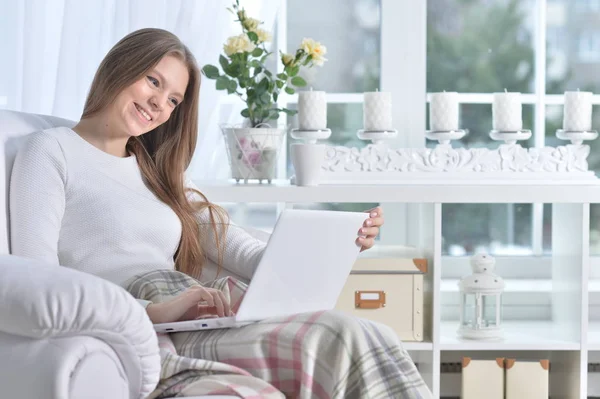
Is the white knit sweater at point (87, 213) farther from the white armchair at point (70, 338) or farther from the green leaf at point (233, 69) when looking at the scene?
the green leaf at point (233, 69)

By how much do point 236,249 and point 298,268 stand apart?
21.6 inches

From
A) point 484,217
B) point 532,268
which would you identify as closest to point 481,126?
point 484,217

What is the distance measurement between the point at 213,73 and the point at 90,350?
1.42 metres

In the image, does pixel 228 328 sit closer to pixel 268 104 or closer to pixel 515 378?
pixel 268 104

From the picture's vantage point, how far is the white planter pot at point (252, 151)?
2527 millimetres

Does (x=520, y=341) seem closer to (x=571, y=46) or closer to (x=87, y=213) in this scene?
(x=571, y=46)

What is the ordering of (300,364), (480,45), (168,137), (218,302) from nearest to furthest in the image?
(300,364) → (218,302) → (168,137) → (480,45)

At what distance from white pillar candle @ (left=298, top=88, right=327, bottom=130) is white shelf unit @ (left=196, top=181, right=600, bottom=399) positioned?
20cm

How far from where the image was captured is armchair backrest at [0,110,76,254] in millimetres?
1778

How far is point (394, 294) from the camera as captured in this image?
2523 mm

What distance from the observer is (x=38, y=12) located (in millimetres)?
2670

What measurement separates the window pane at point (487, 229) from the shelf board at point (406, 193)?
557 mm

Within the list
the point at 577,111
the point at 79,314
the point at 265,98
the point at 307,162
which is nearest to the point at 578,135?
the point at 577,111

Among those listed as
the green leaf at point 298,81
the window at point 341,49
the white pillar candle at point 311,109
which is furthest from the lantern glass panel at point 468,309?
the green leaf at point 298,81
